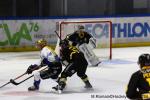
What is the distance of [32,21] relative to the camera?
17812 millimetres

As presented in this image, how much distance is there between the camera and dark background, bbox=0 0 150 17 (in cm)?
2005

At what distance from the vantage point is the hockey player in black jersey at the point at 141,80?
5.37 meters

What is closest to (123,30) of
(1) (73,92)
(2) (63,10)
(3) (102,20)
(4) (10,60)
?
(3) (102,20)

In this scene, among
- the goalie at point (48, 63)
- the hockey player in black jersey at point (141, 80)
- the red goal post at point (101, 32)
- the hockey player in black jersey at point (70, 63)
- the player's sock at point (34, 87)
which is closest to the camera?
the hockey player in black jersey at point (141, 80)

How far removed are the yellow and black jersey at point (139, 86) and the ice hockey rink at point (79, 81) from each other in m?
3.90

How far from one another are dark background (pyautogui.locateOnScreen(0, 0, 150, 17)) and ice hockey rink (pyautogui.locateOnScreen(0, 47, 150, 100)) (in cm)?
336

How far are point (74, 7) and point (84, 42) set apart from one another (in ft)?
21.7

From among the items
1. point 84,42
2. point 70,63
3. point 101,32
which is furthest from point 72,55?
point 101,32

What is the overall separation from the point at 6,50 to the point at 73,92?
7731 mm

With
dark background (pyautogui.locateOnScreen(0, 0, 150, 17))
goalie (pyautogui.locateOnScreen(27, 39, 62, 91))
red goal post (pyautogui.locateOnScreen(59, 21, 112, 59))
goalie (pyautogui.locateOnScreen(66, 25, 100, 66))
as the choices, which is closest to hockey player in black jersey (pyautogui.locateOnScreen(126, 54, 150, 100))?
goalie (pyautogui.locateOnScreen(27, 39, 62, 91))

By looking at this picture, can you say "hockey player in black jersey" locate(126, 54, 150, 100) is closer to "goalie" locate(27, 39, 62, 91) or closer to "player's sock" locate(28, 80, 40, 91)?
"goalie" locate(27, 39, 62, 91)

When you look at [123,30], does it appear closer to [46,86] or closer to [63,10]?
[63,10]

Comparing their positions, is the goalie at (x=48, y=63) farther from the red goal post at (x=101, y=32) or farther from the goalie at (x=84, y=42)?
the red goal post at (x=101, y=32)

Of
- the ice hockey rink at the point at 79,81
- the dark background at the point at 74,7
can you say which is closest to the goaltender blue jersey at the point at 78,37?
the ice hockey rink at the point at 79,81
